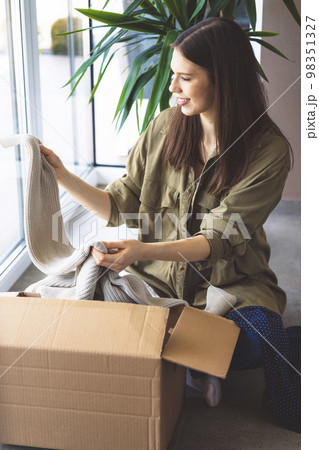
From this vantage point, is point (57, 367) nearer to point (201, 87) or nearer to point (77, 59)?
Result: point (201, 87)

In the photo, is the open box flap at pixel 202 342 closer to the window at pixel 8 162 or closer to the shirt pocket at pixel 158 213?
the shirt pocket at pixel 158 213

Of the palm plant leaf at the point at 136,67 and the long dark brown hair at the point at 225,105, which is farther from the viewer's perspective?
the palm plant leaf at the point at 136,67

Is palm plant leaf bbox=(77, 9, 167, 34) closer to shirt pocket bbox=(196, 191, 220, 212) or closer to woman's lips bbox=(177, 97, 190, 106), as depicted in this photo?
woman's lips bbox=(177, 97, 190, 106)

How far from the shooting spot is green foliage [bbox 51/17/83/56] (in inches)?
125

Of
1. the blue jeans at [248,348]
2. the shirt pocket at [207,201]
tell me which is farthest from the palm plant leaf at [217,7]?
the blue jeans at [248,348]

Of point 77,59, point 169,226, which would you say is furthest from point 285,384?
point 77,59

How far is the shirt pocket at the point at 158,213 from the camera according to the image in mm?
1831

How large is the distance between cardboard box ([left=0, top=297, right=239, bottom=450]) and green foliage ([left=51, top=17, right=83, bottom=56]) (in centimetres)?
198

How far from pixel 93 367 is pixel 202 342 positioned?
25cm

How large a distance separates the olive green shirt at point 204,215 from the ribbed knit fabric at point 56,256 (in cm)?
22

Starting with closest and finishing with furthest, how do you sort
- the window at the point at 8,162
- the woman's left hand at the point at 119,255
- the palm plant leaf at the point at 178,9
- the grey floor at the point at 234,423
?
the woman's left hand at the point at 119,255
the grey floor at the point at 234,423
the palm plant leaf at the point at 178,9
the window at the point at 8,162

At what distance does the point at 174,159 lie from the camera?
181cm

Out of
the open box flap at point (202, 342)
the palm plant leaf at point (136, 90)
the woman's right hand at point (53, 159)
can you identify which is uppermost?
the palm plant leaf at point (136, 90)
